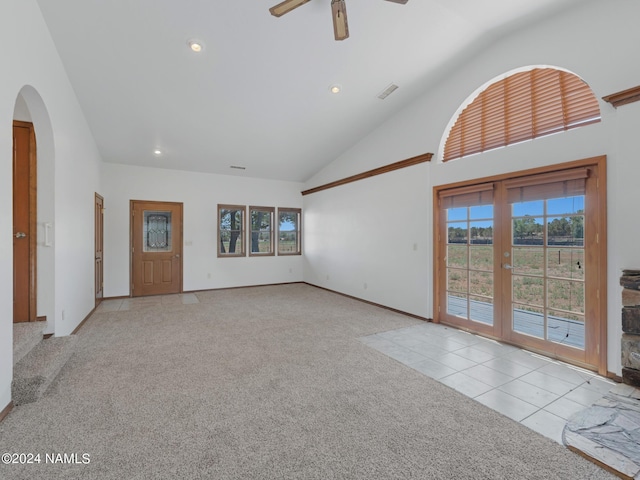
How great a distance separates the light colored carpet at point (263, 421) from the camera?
1681mm

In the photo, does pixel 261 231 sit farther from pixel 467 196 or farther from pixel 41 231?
pixel 467 196

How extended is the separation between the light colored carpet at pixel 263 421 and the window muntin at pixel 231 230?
393 cm

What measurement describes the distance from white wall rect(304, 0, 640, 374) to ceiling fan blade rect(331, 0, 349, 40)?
2.28m

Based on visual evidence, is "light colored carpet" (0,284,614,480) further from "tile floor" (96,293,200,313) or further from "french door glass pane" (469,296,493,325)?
"tile floor" (96,293,200,313)

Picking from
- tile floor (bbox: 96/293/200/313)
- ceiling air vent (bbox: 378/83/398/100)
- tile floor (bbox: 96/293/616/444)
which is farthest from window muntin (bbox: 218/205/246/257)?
tile floor (bbox: 96/293/616/444)

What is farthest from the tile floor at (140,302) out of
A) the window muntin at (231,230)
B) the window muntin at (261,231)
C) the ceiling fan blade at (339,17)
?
the ceiling fan blade at (339,17)

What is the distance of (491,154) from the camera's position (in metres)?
3.82

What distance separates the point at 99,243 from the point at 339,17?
5748 mm

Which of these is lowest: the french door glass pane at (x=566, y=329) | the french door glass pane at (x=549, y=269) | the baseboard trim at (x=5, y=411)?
the baseboard trim at (x=5, y=411)

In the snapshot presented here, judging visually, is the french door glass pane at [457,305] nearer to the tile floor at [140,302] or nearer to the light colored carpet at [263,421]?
the light colored carpet at [263,421]

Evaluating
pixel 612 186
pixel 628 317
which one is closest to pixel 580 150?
pixel 612 186

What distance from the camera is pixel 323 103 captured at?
4.66 meters

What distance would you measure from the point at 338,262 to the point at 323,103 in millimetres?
3464

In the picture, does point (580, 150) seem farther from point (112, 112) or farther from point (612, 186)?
point (112, 112)
